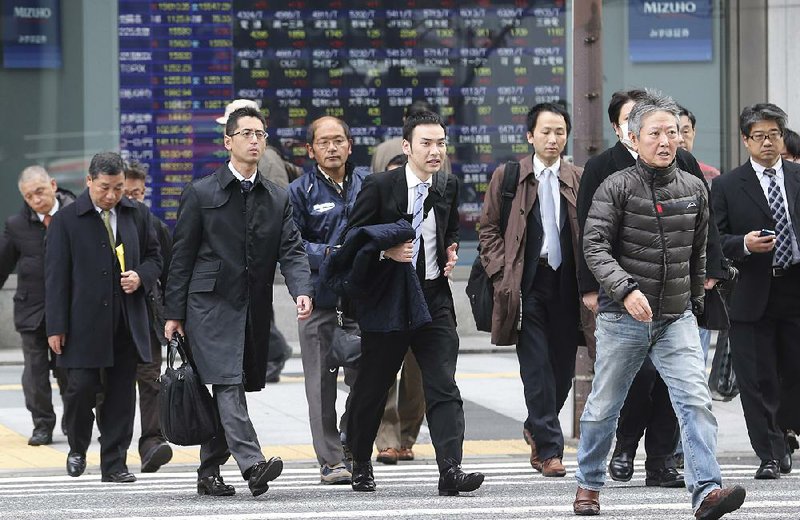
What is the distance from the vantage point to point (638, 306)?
24.4 ft

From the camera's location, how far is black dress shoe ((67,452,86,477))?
10180mm

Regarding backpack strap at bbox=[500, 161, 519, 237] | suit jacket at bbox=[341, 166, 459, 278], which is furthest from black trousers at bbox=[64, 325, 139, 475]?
backpack strap at bbox=[500, 161, 519, 237]

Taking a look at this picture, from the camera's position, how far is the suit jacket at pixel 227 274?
8.90 meters

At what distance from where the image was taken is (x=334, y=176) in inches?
398

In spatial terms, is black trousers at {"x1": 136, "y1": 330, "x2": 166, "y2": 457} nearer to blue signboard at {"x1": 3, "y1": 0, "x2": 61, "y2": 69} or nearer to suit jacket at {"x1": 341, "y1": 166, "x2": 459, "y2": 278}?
suit jacket at {"x1": 341, "y1": 166, "x2": 459, "y2": 278}

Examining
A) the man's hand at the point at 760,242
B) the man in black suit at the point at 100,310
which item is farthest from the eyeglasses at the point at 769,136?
the man in black suit at the point at 100,310

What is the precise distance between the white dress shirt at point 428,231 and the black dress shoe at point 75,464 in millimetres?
2484

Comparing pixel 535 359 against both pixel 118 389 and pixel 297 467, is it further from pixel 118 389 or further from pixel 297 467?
pixel 118 389

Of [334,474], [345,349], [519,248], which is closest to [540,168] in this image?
[519,248]

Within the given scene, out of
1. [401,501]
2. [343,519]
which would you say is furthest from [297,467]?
[343,519]

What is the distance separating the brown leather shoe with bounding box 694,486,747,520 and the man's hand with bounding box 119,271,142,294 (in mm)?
3952

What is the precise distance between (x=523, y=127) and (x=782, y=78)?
8.57 ft

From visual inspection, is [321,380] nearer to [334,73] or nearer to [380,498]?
[380,498]

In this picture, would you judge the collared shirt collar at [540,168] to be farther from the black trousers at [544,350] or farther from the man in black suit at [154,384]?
the man in black suit at [154,384]
